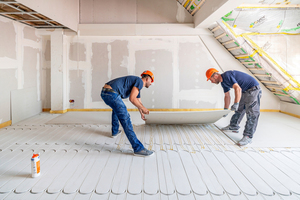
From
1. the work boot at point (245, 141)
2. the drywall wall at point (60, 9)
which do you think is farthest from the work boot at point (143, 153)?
the drywall wall at point (60, 9)

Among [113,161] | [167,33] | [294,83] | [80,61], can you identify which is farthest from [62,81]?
[294,83]

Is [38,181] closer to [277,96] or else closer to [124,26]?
[124,26]

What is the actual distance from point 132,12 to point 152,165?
462cm

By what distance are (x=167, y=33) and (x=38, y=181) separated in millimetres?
4755

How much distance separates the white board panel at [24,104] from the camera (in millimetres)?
4559

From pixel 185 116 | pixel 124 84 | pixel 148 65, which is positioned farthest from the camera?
pixel 148 65

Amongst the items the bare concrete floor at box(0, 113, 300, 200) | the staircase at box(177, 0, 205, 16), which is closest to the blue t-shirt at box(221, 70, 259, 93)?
the bare concrete floor at box(0, 113, 300, 200)

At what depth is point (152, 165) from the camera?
103 inches

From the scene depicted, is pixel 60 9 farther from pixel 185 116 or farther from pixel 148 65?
pixel 185 116

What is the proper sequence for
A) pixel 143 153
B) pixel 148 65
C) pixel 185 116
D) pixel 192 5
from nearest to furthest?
1. pixel 143 153
2. pixel 185 116
3. pixel 192 5
4. pixel 148 65

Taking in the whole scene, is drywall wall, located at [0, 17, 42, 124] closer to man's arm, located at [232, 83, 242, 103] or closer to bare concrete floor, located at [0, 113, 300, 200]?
bare concrete floor, located at [0, 113, 300, 200]

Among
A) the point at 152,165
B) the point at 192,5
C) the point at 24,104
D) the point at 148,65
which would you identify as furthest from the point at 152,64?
the point at 152,165

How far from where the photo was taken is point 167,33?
5734 millimetres

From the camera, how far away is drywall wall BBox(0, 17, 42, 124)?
421cm
